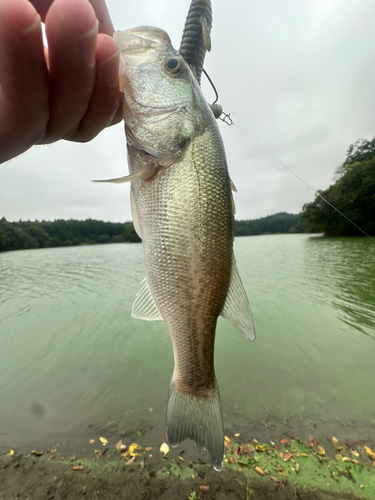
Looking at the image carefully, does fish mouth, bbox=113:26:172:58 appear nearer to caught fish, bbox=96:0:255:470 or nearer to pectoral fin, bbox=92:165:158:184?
caught fish, bbox=96:0:255:470

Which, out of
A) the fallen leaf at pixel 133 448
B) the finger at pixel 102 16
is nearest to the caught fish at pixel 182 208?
the finger at pixel 102 16

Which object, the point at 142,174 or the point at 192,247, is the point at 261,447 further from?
the point at 142,174

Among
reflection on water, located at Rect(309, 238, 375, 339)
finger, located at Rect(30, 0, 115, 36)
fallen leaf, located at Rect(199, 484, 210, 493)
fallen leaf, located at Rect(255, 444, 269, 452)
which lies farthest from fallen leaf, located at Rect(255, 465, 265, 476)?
reflection on water, located at Rect(309, 238, 375, 339)

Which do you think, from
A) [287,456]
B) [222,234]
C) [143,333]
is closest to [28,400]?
[143,333]

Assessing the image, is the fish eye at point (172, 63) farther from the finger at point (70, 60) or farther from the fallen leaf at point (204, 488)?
the fallen leaf at point (204, 488)

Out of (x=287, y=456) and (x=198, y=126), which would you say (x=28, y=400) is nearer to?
(x=287, y=456)

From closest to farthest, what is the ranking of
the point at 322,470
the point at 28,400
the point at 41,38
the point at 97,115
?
the point at 41,38, the point at 97,115, the point at 322,470, the point at 28,400
